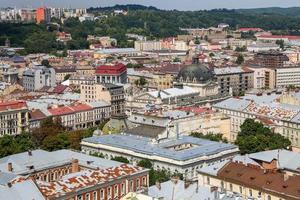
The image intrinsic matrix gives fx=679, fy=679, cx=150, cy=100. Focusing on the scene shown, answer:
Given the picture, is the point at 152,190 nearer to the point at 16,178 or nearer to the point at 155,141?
the point at 16,178

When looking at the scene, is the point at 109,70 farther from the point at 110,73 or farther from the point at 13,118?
the point at 13,118

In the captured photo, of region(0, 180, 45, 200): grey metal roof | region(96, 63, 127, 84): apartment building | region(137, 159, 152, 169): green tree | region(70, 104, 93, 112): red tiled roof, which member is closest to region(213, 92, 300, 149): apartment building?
region(70, 104, 93, 112): red tiled roof

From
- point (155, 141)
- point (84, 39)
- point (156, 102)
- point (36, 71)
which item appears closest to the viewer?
point (155, 141)

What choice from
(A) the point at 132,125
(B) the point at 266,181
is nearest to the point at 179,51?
(A) the point at 132,125

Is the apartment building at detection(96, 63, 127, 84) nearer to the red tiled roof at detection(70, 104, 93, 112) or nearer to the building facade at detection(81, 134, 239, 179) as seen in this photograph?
the red tiled roof at detection(70, 104, 93, 112)

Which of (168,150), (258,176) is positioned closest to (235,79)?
(168,150)

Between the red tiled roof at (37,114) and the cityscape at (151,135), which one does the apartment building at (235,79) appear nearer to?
the cityscape at (151,135)
